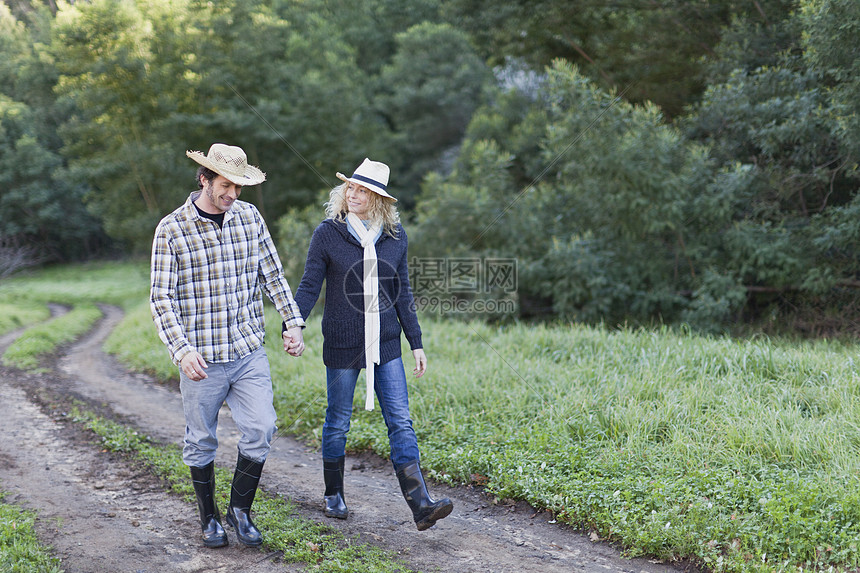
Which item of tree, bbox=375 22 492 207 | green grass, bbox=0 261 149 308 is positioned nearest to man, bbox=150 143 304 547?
green grass, bbox=0 261 149 308

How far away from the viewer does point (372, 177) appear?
3.70 m

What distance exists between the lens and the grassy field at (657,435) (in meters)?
3.47

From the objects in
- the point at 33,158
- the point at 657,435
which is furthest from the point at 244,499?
the point at 33,158

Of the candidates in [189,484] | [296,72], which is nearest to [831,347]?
[189,484]

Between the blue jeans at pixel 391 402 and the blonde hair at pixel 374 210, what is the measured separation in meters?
0.82

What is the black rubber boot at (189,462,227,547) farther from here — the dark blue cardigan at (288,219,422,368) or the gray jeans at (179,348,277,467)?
the dark blue cardigan at (288,219,422,368)

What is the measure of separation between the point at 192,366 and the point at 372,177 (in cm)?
145

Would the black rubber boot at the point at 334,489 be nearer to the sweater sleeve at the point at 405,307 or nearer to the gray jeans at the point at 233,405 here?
the gray jeans at the point at 233,405

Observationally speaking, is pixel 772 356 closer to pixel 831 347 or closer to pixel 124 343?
pixel 831 347

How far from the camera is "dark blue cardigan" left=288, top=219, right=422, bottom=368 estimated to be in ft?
12.2

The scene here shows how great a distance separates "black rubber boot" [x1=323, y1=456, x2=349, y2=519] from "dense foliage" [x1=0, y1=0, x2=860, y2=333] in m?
8.30

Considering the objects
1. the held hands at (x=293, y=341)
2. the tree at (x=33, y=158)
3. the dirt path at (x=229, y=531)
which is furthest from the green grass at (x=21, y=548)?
the tree at (x=33, y=158)

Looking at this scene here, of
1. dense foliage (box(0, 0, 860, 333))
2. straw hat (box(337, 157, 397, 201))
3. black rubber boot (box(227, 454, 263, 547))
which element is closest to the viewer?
black rubber boot (box(227, 454, 263, 547))

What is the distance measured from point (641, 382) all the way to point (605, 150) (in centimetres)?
675
